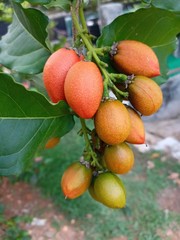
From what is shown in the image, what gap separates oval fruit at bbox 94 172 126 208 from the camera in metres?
0.72

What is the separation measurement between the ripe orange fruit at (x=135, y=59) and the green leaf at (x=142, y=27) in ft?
0.23

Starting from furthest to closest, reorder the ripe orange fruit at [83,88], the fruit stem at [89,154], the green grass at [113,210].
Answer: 1. the green grass at [113,210]
2. the fruit stem at [89,154]
3. the ripe orange fruit at [83,88]

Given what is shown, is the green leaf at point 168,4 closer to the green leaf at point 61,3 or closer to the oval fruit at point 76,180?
the green leaf at point 61,3

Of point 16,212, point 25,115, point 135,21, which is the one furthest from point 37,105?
point 16,212

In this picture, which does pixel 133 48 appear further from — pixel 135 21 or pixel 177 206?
pixel 177 206

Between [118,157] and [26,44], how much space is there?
0.32m

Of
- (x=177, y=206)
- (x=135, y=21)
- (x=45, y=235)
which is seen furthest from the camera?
(x=177, y=206)

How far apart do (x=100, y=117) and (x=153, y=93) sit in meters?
0.11

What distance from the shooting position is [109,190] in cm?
72

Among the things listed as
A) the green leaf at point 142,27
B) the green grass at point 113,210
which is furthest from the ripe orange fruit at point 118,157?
the green grass at point 113,210

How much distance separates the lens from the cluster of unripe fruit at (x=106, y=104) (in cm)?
60

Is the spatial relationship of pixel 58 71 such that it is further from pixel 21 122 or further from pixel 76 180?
pixel 76 180

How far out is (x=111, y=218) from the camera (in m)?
2.94

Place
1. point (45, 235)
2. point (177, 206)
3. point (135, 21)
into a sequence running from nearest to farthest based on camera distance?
point (135, 21)
point (45, 235)
point (177, 206)
